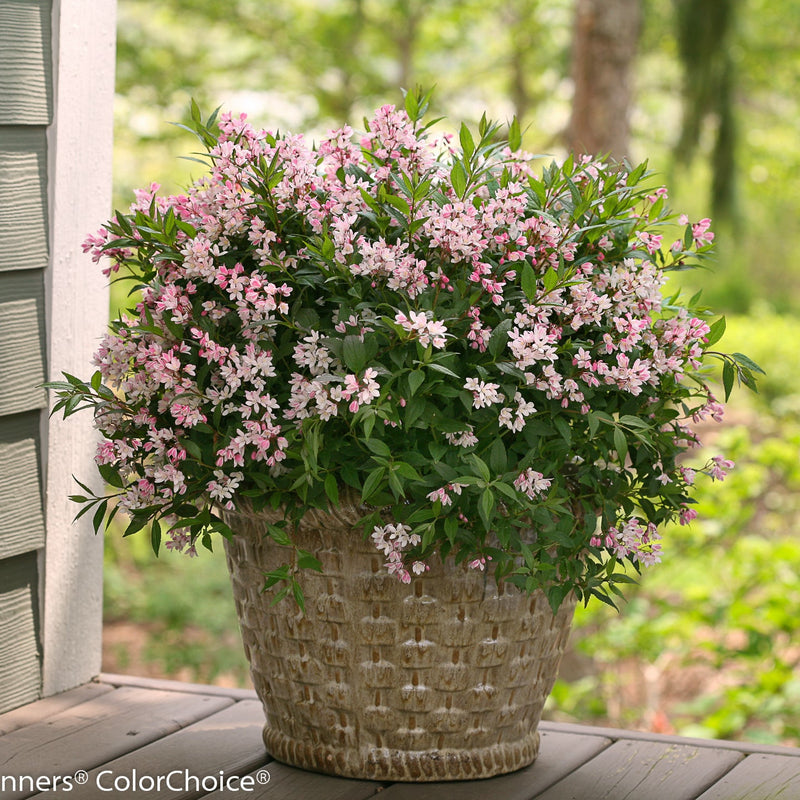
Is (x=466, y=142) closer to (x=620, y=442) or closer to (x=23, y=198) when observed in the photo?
(x=620, y=442)

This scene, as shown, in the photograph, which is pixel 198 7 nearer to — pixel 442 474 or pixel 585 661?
pixel 585 661

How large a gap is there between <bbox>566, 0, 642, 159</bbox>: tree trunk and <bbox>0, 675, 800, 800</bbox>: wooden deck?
286 cm

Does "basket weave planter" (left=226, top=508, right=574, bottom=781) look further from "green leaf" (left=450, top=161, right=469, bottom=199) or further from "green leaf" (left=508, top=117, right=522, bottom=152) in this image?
"green leaf" (left=508, top=117, right=522, bottom=152)

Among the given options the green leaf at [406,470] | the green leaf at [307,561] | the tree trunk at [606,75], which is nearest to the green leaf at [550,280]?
the green leaf at [406,470]

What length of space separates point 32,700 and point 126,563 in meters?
5.00

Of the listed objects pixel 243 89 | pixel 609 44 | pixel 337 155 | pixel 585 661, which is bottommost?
pixel 585 661

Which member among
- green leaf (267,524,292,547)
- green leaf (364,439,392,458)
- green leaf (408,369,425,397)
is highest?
green leaf (408,369,425,397)

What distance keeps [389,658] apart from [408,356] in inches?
14.6

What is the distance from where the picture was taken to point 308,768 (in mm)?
1255

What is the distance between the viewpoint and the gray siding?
141 cm

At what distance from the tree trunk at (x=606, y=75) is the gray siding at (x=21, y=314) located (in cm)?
269

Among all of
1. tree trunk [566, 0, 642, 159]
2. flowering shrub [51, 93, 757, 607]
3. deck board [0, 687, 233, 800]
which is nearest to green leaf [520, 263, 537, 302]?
flowering shrub [51, 93, 757, 607]

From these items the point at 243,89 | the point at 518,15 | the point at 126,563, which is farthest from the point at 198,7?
the point at 126,563

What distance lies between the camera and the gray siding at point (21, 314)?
141cm
